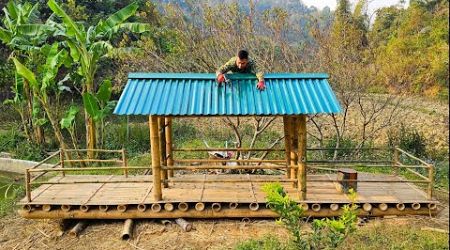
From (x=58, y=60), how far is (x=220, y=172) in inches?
177

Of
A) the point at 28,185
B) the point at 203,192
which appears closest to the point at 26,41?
the point at 28,185

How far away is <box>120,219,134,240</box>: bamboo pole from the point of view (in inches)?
236

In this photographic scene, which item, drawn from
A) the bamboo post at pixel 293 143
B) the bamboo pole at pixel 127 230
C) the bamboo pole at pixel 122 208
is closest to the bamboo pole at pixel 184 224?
the bamboo pole at pixel 127 230

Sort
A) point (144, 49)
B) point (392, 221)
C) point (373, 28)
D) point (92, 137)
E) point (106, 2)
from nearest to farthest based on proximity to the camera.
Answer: point (392, 221), point (92, 137), point (144, 49), point (373, 28), point (106, 2)

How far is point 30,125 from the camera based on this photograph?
11477 millimetres

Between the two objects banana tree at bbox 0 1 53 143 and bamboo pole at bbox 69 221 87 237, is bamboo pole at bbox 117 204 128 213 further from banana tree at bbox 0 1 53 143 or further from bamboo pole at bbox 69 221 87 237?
banana tree at bbox 0 1 53 143

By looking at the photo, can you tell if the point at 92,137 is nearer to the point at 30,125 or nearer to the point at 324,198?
the point at 30,125

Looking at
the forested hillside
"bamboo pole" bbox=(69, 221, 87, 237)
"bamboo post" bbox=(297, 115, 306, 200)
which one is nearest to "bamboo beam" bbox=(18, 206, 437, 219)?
"bamboo pole" bbox=(69, 221, 87, 237)

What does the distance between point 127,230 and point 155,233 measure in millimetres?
427

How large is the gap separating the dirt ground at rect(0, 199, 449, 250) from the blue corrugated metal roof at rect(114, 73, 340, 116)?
1814mm

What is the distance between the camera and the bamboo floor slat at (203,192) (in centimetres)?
645

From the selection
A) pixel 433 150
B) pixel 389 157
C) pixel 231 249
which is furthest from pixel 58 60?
pixel 433 150

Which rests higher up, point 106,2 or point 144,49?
point 106,2

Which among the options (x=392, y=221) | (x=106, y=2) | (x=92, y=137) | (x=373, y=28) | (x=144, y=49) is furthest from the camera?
(x=106, y=2)
